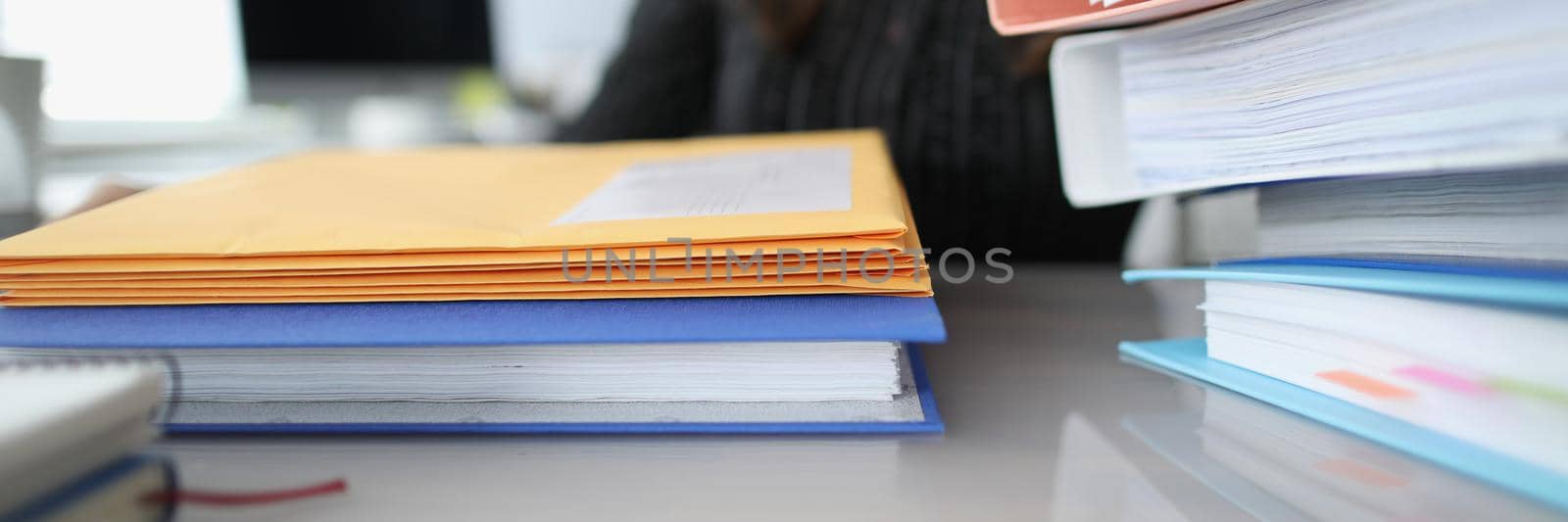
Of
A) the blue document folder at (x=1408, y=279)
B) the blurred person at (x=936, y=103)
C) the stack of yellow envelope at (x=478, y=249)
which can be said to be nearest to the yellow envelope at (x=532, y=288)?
the stack of yellow envelope at (x=478, y=249)

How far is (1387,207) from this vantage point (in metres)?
0.32

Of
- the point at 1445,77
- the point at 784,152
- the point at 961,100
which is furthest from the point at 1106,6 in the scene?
the point at 961,100

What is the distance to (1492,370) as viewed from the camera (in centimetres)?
25

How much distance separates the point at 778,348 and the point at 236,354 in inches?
7.9

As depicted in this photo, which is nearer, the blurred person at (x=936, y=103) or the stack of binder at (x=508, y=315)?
the stack of binder at (x=508, y=315)

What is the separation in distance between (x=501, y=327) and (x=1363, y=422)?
0.28 metres

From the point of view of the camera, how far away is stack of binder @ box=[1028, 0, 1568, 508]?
0.78 feet

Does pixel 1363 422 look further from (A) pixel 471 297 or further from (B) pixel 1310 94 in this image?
(A) pixel 471 297

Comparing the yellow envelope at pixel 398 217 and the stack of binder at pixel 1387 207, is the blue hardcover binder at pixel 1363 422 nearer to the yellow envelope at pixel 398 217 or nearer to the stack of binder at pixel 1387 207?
the stack of binder at pixel 1387 207

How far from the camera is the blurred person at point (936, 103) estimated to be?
795 mm

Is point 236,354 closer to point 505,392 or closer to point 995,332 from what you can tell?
point 505,392

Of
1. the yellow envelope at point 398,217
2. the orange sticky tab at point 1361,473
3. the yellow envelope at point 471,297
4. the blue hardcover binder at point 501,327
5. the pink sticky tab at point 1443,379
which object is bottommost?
the orange sticky tab at point 1361,473

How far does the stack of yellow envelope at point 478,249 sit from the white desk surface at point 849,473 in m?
0.05

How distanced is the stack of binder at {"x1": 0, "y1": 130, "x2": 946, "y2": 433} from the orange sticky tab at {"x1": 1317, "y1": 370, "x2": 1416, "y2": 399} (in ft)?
0.46
